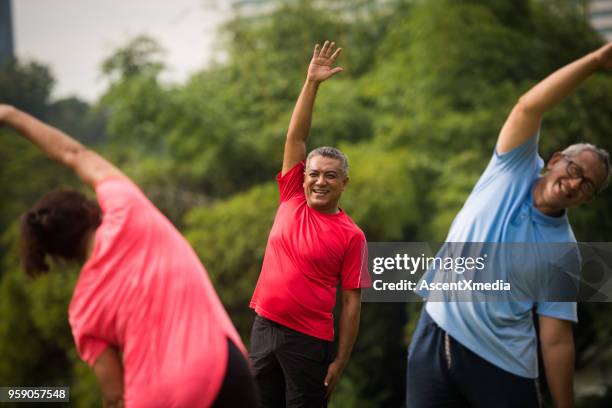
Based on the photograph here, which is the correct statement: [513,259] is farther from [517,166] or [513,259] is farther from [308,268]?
[308,268]

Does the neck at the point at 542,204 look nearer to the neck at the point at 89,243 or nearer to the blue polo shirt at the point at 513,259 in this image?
the blue polo shirt at the point at 513,259

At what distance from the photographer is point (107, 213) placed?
5.19 ft

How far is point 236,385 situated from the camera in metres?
1.58

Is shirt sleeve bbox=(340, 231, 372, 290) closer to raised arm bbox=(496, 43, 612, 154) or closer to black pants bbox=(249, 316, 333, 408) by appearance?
black pants bbox=(249, 316, 333, 408)

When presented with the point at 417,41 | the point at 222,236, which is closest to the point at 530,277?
the point at 222,236

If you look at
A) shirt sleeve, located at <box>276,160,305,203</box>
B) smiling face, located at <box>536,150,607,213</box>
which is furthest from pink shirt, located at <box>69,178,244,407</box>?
shirt sleeve, located at <box>276,160,305,203</box>

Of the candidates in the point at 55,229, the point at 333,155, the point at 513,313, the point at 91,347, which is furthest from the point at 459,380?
the point at 55,229

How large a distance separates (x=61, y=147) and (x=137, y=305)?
1.47ft

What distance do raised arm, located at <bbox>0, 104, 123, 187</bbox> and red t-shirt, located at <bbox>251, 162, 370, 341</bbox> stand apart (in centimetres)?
91

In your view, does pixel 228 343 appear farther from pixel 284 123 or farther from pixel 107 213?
pixel 284 123

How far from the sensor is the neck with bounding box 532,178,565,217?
1971mm

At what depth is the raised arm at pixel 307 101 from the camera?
8.21ft

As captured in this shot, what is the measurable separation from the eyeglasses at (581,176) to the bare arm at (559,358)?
14.9 inches

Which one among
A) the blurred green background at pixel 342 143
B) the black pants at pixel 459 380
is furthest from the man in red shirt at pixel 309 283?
the blurred green background at pixel 342 143
